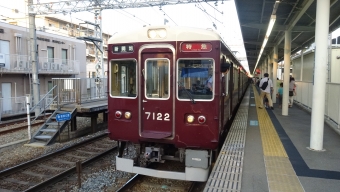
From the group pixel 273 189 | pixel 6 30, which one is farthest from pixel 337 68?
pixel 6 30

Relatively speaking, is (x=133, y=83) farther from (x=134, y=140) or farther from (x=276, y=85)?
(x=276, y=85)

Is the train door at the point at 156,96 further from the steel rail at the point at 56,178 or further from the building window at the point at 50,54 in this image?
the building window at the point at 50,54

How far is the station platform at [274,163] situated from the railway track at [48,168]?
2957 mm

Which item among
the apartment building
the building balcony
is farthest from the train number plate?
the building balcony

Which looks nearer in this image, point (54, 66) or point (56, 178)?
point (56, 178)

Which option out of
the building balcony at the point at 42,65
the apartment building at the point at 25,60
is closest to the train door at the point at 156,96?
the apartment building at the point at 25,60

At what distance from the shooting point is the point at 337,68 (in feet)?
43.3

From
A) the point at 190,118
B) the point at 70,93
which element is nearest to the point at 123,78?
the point at 190,118

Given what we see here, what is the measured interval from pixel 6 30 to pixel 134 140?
17.0 metres

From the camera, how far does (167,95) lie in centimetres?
504

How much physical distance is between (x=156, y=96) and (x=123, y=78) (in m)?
0.78

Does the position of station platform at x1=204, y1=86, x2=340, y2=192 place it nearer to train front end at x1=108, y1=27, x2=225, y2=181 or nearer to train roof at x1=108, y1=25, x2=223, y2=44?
train front end at x1=108, y1=27, x2=225, y2=181

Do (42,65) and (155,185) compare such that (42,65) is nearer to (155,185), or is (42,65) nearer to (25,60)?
(25,60)

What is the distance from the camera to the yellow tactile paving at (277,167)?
13.7ft
